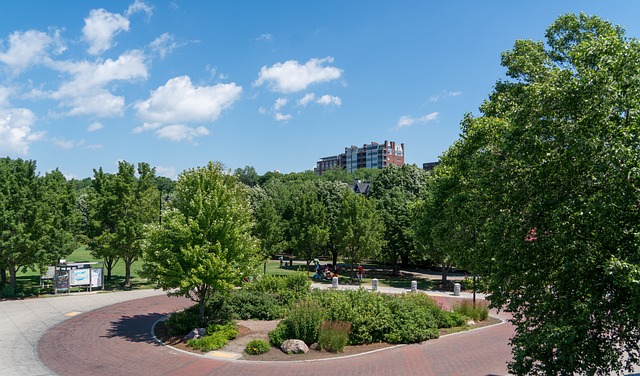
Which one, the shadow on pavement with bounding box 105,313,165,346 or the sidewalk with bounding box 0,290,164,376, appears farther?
the shadow on pavement with bounding box 105,313,165,346

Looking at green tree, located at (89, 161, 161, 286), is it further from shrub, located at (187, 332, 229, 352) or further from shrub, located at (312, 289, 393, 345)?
shrub, located at (312, 289, 393, 345)

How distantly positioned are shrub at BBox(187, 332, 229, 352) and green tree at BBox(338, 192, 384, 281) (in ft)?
63.3

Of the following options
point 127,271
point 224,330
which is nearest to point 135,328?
point 224,330

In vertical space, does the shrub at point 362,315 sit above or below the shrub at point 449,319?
above

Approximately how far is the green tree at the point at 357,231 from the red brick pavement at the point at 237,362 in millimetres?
16423

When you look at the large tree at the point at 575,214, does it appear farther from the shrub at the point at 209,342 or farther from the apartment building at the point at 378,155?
the apartment building at the point at 378,155

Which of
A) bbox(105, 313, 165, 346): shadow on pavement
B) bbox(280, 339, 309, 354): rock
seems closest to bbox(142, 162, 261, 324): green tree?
bbox(105, 313, 165, 346): shadow on pavement

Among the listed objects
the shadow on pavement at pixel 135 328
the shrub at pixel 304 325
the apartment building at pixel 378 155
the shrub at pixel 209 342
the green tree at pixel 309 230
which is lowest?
the shadow on pavement at pixel 135 328

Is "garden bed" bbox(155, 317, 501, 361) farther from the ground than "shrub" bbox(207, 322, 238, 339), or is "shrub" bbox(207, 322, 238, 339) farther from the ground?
"shrub" bbox(207, 322, 238, 339)

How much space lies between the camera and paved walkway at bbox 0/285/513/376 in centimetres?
1475

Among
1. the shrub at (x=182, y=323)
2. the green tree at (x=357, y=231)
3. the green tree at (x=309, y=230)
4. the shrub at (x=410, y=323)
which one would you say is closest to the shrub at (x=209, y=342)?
the shrub at (x=182, y=323)

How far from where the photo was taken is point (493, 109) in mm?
17938

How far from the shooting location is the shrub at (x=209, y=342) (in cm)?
1705

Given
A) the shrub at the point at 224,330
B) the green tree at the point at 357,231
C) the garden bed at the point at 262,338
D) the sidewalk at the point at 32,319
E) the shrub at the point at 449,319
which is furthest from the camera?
the green tree at the point at 357,231
